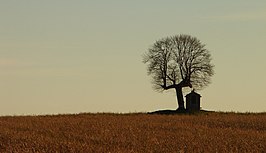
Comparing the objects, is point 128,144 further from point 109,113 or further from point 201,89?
point 201,89

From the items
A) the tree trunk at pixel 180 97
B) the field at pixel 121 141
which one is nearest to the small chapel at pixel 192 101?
the tree trunk at pixel 180 97

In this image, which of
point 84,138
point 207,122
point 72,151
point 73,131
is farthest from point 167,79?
point 72,151

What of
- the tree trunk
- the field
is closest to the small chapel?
the tree trunk

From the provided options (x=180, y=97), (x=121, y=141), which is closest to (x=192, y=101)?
(x=180, y=97)

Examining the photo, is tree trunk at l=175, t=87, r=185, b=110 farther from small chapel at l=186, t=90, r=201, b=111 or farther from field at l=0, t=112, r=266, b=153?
field at l=0, t=112, r=266, b=153

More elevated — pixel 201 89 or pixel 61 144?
pixel 201 89

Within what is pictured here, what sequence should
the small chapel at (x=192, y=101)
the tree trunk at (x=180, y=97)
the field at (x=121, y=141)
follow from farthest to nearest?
the tree trunk at (x=180, y=97)
the small chapel at (x=192, y=101)
the field at (x=121, y=141)

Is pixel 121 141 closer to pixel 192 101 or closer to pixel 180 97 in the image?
pixel 192 101

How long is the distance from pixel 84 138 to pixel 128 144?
242cm

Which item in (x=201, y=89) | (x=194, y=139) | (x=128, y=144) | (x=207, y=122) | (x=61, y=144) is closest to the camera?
(x=61, y=144)

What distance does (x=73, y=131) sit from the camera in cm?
2630

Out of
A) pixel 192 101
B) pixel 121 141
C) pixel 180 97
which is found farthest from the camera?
pixel 180 97

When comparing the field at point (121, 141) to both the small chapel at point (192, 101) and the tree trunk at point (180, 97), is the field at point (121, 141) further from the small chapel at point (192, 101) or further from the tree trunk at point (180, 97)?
the tree trunk at point (180, 97)

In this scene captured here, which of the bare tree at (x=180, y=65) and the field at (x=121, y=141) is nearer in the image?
the field at (x=121, y=141)
